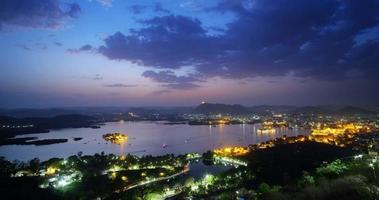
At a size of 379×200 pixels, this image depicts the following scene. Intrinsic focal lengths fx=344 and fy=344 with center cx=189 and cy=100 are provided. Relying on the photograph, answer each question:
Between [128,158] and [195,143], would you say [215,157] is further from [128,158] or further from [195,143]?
[195,143]

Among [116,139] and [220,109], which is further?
[220,109]

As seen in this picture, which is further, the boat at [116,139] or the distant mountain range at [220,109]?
the distant mountain range at [220,109]

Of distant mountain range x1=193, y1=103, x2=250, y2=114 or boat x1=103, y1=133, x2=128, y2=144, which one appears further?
distant mountain range x1=193, y1=103, x2=250, y2=114

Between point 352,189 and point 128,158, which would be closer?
point 352,189

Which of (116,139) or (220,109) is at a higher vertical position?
(220,109)

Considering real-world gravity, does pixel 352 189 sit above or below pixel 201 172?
above

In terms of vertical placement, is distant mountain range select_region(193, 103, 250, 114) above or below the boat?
above

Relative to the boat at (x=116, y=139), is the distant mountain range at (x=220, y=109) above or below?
above

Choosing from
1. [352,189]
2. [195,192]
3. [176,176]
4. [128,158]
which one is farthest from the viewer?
[128,158]

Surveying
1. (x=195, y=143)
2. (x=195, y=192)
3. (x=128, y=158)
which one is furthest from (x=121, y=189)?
(x=195, y=143)

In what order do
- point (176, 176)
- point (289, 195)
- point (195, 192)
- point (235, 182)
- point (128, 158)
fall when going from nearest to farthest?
point (289, 195)
point (195, 192)
point (235, 182)
point (176, 176)
point (128, 158)

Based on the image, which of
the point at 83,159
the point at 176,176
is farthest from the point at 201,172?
the point at 83,159
